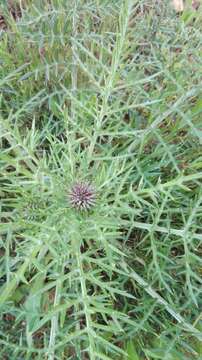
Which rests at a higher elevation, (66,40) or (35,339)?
(66,40)

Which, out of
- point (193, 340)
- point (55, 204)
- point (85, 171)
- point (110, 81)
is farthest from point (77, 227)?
point (193, 340)

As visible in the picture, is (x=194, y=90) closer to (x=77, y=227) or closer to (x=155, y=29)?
(x=155, y=29)

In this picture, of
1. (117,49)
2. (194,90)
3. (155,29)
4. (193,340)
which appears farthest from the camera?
(155,29)

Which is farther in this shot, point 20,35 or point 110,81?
point 20,35
